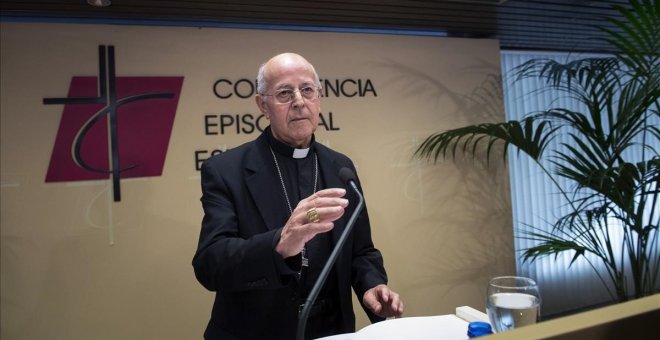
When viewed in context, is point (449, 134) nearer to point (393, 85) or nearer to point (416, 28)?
point (393, 85)

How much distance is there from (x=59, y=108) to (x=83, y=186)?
0.56m

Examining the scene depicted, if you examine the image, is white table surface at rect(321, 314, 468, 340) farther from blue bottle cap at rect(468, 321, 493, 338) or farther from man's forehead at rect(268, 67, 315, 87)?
man's forehead at rect(268, 67, 315, 87)

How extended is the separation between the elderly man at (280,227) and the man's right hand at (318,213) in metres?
0.23

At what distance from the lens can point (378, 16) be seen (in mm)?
3436

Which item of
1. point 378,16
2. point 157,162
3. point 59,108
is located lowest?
point 157,162

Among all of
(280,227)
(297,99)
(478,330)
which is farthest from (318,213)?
(297,99)

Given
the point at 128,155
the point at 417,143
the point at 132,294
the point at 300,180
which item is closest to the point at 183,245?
the point at 132,294

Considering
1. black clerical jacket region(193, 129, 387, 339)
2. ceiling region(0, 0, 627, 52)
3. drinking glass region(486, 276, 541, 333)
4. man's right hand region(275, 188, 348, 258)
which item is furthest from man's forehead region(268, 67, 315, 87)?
ceiling region(0, 0, 627, 52)

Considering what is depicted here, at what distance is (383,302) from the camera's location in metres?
1.51

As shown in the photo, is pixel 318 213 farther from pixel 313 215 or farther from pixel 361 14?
pixel 361 14

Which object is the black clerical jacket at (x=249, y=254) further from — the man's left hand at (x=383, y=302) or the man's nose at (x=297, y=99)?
the man's nose at (x=297, y=99)

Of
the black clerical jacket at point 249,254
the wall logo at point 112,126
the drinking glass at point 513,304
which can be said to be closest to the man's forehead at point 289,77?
the black clerical jacket at point 249,254

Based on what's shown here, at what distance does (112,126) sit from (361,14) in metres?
2.02

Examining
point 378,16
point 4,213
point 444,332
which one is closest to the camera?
point 444,332
